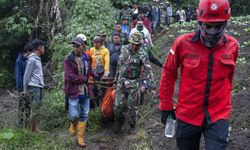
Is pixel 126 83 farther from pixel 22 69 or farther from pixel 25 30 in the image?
pixel 25 30

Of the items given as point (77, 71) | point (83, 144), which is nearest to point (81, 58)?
point (77, 71)

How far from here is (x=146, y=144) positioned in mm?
7848

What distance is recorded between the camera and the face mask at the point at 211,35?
4512mm

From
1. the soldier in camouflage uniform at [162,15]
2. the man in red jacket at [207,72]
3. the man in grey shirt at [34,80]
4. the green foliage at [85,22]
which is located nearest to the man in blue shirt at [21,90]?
the man in grey shirt at [34,80]

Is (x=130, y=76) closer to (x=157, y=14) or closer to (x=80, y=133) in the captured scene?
(x=80, y=133)

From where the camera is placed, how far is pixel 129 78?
28.0 ft

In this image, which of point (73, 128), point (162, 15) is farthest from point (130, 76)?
point (162, 15)

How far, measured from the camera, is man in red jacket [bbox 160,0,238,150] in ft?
14.9

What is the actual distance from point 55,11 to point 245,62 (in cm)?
714

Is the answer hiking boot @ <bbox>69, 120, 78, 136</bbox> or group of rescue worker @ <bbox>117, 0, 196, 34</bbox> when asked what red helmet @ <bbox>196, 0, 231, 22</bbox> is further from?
group of rescue worker @ <bbox>117, 0, 196, 34</bbox>

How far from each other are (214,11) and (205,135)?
4.00 feet

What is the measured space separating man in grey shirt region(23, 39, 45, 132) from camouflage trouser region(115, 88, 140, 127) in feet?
4.77

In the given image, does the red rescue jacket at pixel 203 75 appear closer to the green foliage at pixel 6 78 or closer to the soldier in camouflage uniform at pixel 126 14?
the soldier in camouflage uniform at pixel 126 14

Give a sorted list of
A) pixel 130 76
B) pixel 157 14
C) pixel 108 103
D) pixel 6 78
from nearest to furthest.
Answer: pixel 130 76 → pixel 108 103 → pixel 6 78 → pixel 157 14
